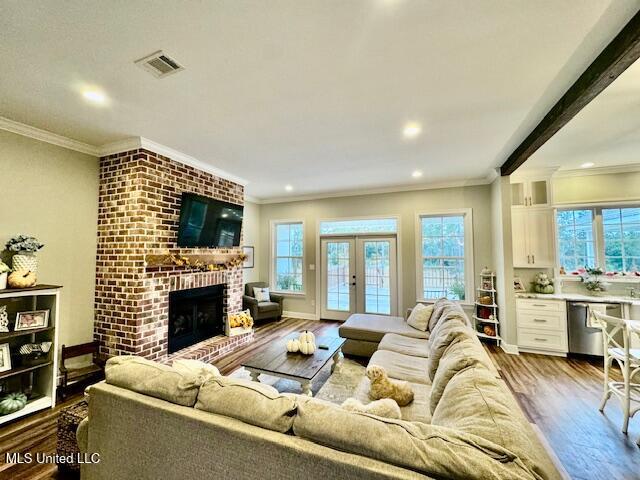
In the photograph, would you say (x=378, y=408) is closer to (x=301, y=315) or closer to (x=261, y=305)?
(x=261, y=305)

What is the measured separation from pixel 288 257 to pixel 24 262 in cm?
446

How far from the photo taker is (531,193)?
4422 millimetres

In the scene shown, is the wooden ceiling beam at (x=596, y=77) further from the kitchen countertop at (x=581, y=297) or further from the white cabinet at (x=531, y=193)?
the kitchen countertop at (x=581, y=297)

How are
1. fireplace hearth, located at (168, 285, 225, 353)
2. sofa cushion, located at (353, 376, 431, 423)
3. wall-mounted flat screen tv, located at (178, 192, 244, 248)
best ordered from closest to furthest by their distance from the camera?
sofa cushion, located at (353, 376, 431, 423) < wall-mounted flat screen tv, located at (178, 192, 244, 248) < fireplace hearth, located at (168, 285, 225, 353)

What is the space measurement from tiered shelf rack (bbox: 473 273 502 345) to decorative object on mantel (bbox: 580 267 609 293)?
4.19 feet

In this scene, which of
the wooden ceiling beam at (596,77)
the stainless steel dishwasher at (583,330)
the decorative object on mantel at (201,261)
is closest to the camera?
the wooden ceiling beam at (596,77)

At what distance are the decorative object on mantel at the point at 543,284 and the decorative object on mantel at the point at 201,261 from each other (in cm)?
489

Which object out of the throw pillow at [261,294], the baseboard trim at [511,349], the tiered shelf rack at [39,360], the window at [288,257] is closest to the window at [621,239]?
the baseboard trim at [511,349]

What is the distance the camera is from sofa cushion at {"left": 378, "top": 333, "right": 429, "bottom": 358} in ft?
9.56

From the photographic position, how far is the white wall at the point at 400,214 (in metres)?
4.88

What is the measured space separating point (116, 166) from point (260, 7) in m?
2.84

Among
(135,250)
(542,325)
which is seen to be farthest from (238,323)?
(542,325)

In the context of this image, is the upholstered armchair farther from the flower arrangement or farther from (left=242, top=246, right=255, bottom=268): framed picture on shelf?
the flower arrangement

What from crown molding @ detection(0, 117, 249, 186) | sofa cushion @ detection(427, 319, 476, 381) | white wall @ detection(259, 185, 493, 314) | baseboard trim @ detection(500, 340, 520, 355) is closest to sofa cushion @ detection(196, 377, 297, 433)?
sofa cushion @ detection(427, 319, 476, 381)
